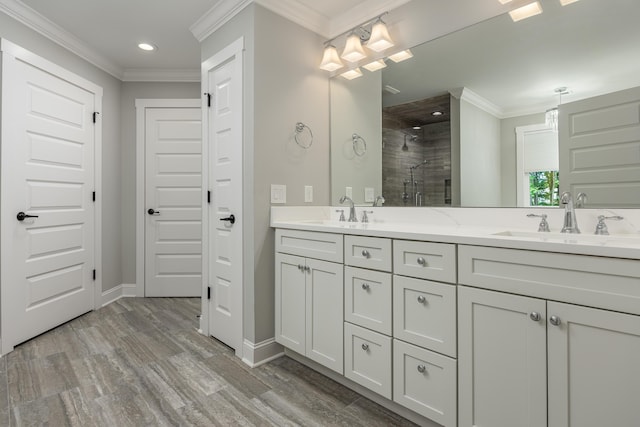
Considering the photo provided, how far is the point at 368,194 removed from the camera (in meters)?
2.47

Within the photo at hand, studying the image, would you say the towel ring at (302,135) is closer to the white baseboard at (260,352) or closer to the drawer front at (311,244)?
the drawer front at (311,244)

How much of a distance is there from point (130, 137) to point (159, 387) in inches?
109

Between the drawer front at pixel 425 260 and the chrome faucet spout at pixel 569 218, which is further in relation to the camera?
the chrome faucet spout at pixel 569 218

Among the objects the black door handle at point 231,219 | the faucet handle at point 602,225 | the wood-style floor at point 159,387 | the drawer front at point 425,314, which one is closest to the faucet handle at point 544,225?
the faucet handle at point 602,225

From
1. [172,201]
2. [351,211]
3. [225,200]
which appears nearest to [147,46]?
[172,201]

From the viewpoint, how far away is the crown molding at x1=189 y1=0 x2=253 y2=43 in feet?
7.34

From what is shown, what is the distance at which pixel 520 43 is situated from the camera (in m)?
1.74

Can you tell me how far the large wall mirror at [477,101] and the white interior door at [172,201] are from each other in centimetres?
185

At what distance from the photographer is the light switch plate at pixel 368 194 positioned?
8.05 feet

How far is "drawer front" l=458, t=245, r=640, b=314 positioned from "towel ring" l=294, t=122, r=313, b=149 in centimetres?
142

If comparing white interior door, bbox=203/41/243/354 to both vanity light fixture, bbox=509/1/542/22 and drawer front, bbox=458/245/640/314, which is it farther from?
vanity light fixture, bbox=509/1/542/22

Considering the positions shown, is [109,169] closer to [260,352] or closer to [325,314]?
[260,352]

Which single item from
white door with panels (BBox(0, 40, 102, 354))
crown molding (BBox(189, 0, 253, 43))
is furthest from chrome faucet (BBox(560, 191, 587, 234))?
white door with panels (BBox(0, 40, 102, 354))

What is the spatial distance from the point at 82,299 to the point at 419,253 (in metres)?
3.13
